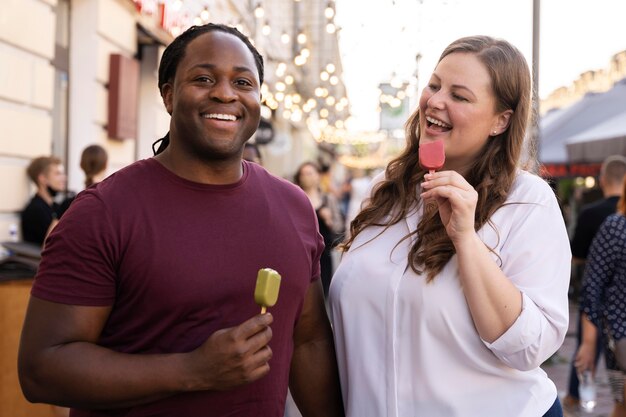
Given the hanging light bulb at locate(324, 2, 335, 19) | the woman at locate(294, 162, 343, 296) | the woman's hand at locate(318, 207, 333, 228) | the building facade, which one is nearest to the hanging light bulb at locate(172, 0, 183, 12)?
the building facade

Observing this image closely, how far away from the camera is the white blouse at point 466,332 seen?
7.84 ft

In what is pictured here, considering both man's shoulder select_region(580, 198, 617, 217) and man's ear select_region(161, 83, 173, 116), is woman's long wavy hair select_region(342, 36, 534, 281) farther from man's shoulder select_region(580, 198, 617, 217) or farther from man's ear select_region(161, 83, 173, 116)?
man's shoulder select_region(580, 198, 617, 217)

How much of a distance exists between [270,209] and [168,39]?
24.9ft

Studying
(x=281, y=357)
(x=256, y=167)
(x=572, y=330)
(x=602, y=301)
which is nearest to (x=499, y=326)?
(x=281, y=357)

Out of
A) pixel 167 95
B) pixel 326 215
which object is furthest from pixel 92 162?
pixel 167 95

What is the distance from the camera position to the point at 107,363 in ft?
6.68

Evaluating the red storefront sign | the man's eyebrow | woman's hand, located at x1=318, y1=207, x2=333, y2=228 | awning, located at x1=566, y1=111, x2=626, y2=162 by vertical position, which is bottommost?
woman's hand, located at x1=318, y1=207, x2=333, y2=228

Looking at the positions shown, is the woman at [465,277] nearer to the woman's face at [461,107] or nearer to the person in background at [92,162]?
the woman's face at [461,107]

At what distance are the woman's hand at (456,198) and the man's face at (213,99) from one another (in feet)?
1.97

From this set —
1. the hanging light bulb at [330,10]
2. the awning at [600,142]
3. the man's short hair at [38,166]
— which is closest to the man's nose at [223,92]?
the man's short hair at [38,166]

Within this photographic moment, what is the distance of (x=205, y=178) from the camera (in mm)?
2322

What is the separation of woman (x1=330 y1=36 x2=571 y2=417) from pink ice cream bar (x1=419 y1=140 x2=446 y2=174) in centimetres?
8

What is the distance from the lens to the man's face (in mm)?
2281

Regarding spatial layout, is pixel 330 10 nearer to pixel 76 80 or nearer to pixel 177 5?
pixel 177 5
